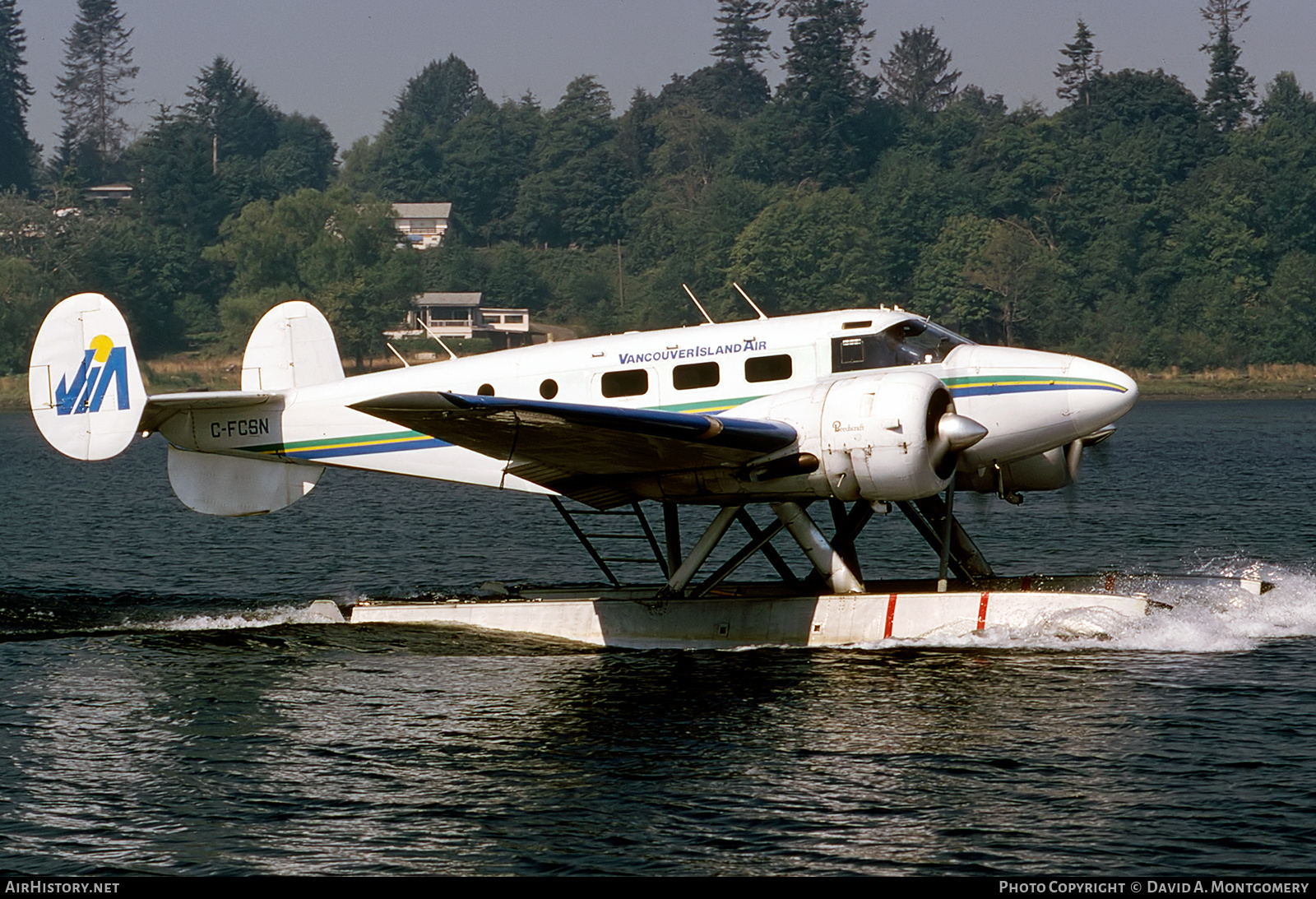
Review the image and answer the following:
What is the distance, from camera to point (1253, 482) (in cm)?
→ 5138

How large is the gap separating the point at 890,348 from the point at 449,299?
12672 centimetres

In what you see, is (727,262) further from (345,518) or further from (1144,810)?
(1144,810)

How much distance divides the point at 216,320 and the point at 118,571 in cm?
10997

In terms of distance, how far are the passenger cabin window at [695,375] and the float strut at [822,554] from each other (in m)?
2.09

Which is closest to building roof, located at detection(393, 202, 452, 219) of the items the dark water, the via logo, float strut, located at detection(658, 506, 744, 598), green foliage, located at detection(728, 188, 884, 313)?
green foliage, located at detection(728, 188, 884, 313)

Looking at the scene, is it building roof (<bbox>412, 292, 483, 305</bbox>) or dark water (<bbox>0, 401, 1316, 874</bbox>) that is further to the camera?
building roof (<bbox>412, 292, 483, 305</bbox>)

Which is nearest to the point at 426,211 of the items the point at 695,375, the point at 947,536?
the point at 695,375

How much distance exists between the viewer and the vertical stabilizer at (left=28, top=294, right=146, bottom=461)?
75.8 feet

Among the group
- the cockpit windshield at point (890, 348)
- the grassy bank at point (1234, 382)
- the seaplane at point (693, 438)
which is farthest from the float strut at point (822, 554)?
the grassy bank at point (1234, 382)

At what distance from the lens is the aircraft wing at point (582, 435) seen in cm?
1809

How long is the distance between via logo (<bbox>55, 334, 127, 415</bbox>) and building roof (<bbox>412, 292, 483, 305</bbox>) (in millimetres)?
118667

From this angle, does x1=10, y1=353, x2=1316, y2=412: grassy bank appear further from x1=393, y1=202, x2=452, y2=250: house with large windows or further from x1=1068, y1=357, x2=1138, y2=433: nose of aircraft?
x1=1068, y1=357, x2=1138, y2=433: nose of aircraft

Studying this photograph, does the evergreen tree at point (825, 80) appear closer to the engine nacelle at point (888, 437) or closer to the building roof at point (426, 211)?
the building roof at point (426, 211)

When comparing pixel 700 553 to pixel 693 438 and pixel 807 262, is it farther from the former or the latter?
pixel 807 262
